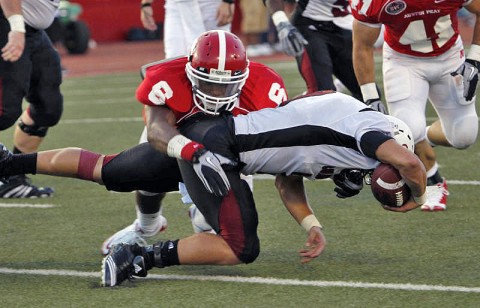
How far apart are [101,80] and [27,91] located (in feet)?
27.1

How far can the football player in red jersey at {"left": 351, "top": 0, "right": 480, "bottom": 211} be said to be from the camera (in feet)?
18.3

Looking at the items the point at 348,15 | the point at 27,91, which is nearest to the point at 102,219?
the point at 27,91

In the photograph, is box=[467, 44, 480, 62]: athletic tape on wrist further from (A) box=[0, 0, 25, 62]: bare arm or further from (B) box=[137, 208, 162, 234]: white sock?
(A) box=[0, 0, 25, 62]: bare arm

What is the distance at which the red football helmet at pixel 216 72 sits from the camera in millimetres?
4430

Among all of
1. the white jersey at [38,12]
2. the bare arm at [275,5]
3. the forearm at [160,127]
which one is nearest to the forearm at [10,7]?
the white jersey at [38,12]

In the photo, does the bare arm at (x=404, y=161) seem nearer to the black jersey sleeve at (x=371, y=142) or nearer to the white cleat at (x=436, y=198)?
the black jersey sleeve at (x=371, y=142)

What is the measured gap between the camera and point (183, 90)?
4582 mm

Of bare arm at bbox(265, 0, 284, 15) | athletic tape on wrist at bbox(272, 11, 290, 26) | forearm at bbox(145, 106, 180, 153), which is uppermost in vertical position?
forearm at bbox(145, 106, 180, 153)

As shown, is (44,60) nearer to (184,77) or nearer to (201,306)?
(184,77)

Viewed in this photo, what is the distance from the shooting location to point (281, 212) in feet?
19.3

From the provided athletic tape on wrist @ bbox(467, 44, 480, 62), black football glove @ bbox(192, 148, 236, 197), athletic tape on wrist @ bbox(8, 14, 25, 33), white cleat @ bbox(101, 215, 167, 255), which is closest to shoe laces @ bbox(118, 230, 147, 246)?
white cleat @ bbox(101, 215, 167, 255)

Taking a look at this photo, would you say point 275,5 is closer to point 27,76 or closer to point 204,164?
point 27,76

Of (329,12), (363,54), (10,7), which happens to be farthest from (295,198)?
(329,12)

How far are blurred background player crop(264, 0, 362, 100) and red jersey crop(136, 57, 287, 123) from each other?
85.2 inches
